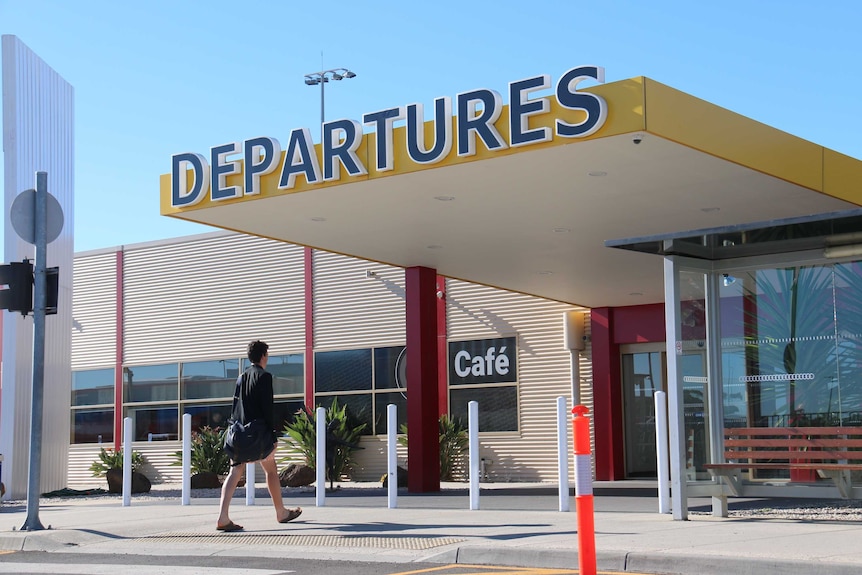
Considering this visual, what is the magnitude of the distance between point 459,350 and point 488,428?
1.74 meters

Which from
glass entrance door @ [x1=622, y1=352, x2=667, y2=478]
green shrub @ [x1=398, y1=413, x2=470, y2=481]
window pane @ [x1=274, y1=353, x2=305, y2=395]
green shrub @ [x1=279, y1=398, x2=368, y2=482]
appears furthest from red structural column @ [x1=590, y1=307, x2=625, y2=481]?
window pane @ [x1=274, y1=353, x2=305, y2=395]

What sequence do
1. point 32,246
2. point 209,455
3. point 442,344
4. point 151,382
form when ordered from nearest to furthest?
point 32,246 < point 209,455 < point 442,344 < point 151,382

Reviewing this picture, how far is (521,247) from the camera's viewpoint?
56.1ft

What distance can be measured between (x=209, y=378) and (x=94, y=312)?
430 cm

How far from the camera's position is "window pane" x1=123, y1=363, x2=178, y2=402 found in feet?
87.8

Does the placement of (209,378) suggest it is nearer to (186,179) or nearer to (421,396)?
(421,396)

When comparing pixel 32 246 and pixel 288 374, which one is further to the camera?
pixel 288 374

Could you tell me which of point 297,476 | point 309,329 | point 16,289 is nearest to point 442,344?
point 309,329

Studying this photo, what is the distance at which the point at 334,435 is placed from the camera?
22.7 m

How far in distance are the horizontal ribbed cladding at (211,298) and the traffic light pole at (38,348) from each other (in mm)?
13092

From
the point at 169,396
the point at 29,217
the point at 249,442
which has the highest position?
the point at 29,217

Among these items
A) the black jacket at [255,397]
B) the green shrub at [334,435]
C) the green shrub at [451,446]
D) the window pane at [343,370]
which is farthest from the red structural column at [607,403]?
the black jacket at [255,397]

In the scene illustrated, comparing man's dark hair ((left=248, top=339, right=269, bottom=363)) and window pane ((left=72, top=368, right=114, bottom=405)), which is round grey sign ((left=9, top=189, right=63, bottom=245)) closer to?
man's dark hair ((left=248, top=339, right=269, bottom=363))

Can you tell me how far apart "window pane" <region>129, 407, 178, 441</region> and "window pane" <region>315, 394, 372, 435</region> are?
4.48 meters
